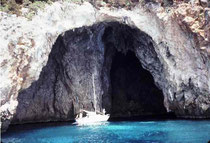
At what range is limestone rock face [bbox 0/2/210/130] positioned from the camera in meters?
25.9

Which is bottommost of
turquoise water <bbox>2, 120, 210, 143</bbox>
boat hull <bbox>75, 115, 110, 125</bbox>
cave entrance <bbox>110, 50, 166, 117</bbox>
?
turquoise water <bbox>2, 120, 210, 143</bbox>

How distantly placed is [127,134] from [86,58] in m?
13.5

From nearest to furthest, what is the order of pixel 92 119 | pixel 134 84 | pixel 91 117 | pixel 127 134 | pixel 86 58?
pixel 127 134, pixel 92 119, pixel 91 117, pixel 86 58, pixel 134 84

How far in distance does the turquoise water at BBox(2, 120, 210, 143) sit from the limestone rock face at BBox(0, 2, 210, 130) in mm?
2350

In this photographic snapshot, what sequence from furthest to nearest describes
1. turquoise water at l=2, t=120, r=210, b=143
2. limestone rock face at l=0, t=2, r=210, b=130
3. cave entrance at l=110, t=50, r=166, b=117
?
cave entrance at l=110, t=50, r=166, b=117, limestone rock face at l=0, t=2, r=210, b=130, turquoise water at l=2, t=120, r=210, b=143

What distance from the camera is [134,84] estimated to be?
40719mm

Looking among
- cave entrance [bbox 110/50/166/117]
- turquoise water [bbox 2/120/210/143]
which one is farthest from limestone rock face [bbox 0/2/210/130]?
turquoise water [bbox 2/120/210/143]

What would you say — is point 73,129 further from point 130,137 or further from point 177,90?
point 177,90

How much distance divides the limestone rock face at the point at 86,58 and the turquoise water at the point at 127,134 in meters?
2.35

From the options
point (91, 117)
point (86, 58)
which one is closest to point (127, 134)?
point (91, 117)

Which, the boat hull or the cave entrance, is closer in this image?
the boat hull

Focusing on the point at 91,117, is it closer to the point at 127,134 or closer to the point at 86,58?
the point at 86,58

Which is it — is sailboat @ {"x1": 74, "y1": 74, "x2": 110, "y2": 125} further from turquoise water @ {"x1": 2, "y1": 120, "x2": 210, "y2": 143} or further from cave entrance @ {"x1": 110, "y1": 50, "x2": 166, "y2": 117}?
turquoise water @ {"x1": 2, "y1": 120, "x2": 210, "y2": 143}

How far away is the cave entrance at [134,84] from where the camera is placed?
132 ft
